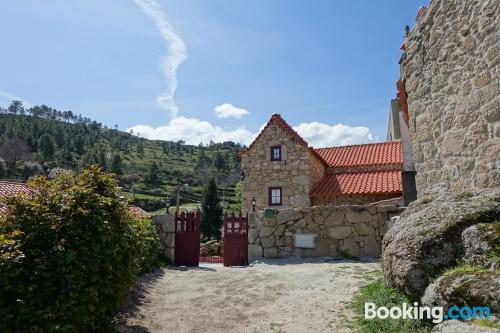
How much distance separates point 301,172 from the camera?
17391 mm

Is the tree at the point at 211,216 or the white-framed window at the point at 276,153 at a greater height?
the white-framed window at the point at 276,153

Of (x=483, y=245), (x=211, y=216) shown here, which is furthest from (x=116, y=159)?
(x=483, y=245)

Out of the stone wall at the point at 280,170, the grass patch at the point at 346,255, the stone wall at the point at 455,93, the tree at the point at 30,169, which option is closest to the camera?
the stone wall at the point at 455,93

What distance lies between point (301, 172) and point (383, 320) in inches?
516

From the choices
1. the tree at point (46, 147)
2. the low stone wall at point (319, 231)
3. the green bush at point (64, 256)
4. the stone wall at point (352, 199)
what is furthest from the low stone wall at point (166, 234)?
the tree at point (46, 147)

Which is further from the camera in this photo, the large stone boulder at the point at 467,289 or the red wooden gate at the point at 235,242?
the red wooden gate at the point at 235,242

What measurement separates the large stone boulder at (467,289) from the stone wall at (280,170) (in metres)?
13.5

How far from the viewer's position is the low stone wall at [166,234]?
10.9 meters

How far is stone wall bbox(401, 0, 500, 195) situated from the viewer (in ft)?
16.0

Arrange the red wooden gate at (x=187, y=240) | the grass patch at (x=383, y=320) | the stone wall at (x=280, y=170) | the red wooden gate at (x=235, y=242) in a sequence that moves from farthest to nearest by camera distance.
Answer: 1. the stone wall at (x=280, y=170)
2. the red wooden gate at (x=235, y=242)
3. the red wooden gate at (x=187, y=240)
4. the grass patch at (x=383, y=320)

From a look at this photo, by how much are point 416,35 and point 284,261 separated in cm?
693

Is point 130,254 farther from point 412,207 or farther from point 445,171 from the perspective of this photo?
point 445,171

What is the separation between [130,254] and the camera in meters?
5.09

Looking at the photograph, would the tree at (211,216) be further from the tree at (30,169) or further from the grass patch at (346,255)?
the tree at (30,169)
